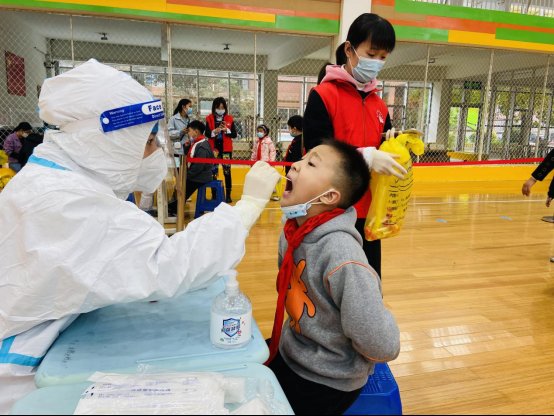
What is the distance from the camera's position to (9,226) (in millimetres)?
1005

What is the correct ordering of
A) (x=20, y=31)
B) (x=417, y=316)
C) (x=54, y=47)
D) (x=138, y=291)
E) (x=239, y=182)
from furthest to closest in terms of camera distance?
(x=54, y=47)
(x=20, y=31)
(x=239, y=182)
(x=417, y=316)
(x=138, y=291)

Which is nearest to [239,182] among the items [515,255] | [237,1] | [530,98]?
[237,1]

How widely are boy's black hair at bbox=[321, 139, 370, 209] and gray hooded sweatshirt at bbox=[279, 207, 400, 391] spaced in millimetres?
45

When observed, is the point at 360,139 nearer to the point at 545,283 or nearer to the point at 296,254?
the point at 296,254

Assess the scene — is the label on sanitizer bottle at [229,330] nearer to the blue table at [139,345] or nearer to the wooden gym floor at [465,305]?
the blue table at [139,345]

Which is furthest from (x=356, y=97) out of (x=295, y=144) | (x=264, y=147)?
(x=264, y=147)

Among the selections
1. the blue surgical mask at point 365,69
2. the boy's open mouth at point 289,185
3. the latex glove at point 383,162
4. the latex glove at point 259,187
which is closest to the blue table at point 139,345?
the latex glove at point 259,187

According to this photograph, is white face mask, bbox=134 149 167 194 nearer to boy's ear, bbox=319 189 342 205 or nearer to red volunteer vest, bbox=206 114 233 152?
boy's ear, bbox=319 189 342 205

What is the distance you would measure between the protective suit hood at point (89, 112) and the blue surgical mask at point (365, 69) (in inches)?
38.9

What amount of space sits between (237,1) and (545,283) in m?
5.93

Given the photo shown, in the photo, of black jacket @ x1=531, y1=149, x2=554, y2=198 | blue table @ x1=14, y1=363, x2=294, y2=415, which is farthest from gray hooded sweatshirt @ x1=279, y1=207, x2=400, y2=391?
black jacket @ x1=531, y1=149, x2=554, y2=198

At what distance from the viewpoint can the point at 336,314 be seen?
3.86 ft

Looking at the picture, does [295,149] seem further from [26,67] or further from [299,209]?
[26,67]

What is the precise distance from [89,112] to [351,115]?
108 centimetres
